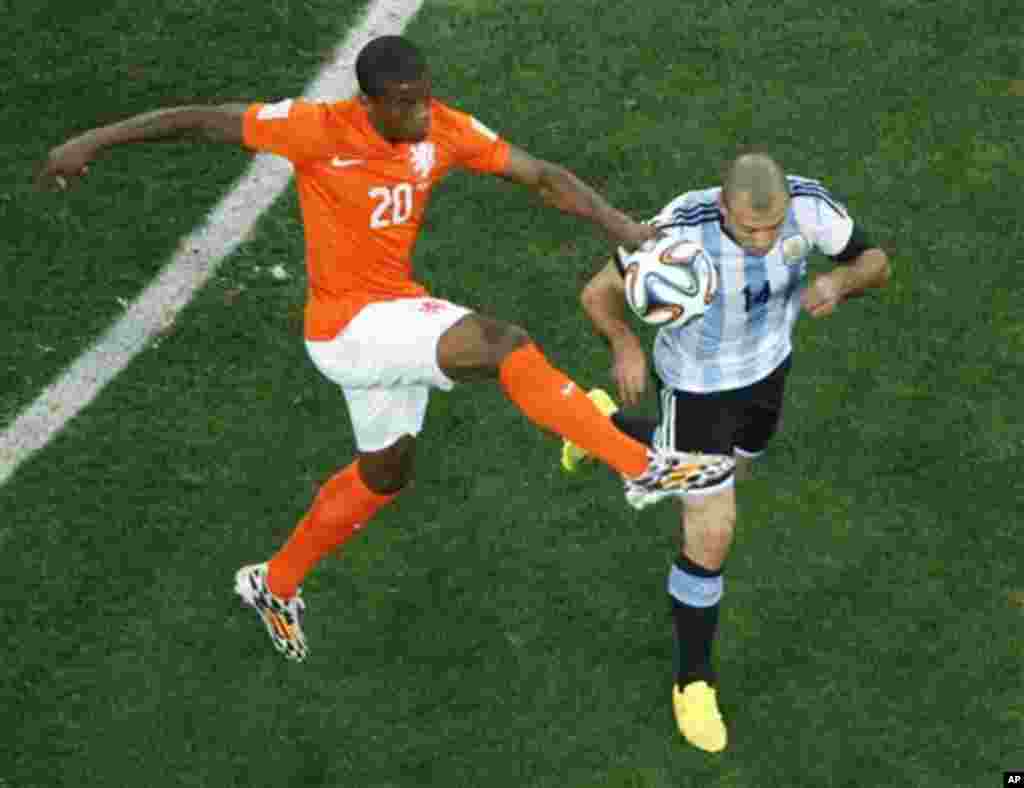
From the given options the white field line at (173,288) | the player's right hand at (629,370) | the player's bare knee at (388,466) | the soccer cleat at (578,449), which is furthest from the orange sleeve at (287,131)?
the white field line at (173,288)

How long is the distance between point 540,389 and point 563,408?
0.39 ft

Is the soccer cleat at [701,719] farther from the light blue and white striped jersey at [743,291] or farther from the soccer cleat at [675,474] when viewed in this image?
the light blue and white striped jersey at [743,291]

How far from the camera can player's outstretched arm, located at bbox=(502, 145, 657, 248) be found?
26.3ft

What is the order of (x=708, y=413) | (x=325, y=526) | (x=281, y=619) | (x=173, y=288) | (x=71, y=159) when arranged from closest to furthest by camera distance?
(x=71, y=159), (x=708, y=413), (x=325, y=526), (x=281, y=619), (x=173, y=288)

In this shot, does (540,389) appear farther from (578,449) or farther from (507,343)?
(578,449)

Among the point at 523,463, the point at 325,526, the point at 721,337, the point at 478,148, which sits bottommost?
the point at 523,463

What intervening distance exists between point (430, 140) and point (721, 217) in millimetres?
1226

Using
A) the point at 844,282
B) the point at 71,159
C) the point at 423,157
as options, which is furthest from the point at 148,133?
the point at 844,282

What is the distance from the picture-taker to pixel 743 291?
8094 mm

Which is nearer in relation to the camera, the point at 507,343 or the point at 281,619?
the point at 507,343

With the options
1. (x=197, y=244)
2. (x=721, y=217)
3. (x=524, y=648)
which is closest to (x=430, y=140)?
(x=721, y=217)

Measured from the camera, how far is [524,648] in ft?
29.0

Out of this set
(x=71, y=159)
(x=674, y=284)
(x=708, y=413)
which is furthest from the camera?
(x=708, y=413)

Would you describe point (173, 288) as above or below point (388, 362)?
below
